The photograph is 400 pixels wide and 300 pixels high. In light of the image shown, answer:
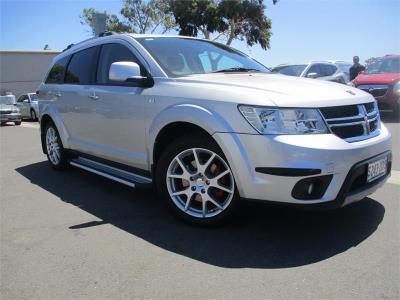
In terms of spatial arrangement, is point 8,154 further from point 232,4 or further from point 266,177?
point 232,4

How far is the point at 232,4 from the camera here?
26.3m

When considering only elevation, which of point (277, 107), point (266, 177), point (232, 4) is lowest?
point (266, 177)

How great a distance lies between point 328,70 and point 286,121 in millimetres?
11329

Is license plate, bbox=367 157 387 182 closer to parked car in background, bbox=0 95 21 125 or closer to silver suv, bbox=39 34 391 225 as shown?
silver suv, bbox=39 34 391 225

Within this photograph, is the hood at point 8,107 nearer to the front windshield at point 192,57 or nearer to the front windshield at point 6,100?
the front windshield at point 6,100

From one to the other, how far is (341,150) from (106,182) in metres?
3.46

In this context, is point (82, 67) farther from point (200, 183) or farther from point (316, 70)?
point (316, 70)

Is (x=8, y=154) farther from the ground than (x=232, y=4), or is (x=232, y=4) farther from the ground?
(x=232, y=4)

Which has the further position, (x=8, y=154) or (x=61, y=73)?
(x=8, y=154)

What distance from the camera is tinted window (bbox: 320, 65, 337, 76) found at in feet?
44.1

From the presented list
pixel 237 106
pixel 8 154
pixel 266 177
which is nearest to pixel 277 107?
pixel 237 106

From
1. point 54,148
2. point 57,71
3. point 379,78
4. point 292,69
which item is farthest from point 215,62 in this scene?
point 292,69

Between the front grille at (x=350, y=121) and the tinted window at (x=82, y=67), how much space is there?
120 inches

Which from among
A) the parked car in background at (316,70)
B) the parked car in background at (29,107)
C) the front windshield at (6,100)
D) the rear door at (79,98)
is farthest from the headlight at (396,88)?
the front windshield at (6,100)
